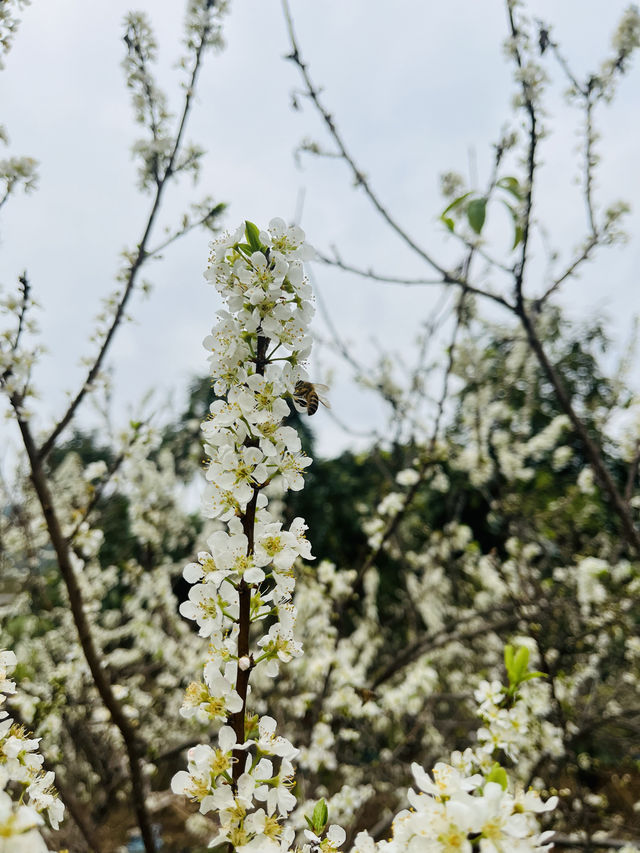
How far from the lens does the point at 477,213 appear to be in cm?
177

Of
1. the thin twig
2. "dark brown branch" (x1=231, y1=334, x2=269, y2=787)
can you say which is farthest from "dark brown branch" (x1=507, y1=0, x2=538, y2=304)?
"dark brown branch" (x1=231, y1=334, x2=269, y2=787)

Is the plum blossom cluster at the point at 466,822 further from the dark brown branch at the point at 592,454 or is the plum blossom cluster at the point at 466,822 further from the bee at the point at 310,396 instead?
the dark brown branch at the point at 592,454

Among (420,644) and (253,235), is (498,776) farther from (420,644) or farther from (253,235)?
(420,644)

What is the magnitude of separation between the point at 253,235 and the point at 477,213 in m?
0.92

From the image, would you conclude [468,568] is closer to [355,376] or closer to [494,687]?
[355,376]

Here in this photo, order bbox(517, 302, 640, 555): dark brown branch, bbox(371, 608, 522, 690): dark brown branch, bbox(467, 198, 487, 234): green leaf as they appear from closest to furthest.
→ bbox(467, 198, 487, 234): green leaf, bbox(517, 302, 640, 555): dark brown branch, bbox(371, 608, 522, 690): dark brown branch

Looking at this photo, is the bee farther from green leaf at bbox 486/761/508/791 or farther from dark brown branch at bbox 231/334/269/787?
green leaf at bbox 486/761/508/791

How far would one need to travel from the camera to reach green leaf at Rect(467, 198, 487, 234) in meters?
1.75

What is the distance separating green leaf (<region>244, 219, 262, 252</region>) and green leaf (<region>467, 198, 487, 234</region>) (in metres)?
0.85

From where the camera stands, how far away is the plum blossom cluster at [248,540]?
100cm

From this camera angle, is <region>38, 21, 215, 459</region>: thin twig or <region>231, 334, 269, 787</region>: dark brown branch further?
<region>38, 21, 215, 459</region>: thin twig

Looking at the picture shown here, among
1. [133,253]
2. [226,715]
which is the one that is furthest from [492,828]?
[133,253]

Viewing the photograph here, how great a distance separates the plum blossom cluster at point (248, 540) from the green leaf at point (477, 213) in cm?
78

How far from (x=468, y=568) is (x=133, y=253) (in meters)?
5.58
